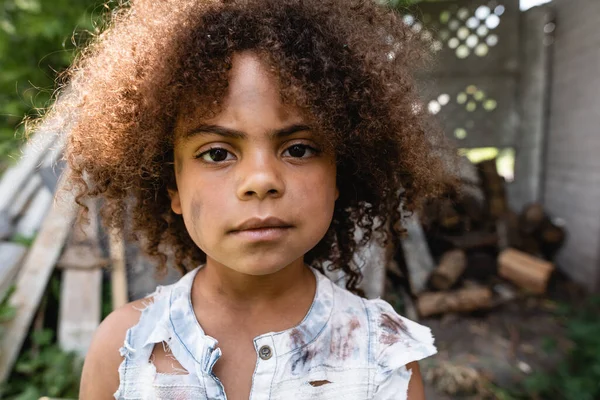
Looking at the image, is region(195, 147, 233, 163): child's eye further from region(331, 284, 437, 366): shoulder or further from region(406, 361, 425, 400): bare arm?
region(406, 361, 425, 400): bare arm

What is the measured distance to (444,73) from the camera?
5016mm

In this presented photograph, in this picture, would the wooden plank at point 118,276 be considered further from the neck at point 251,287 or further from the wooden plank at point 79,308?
the neck at point 251,287

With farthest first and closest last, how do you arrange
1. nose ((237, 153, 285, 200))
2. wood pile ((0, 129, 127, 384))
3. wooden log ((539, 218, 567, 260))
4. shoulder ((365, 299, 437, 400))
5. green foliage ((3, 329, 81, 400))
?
wooden log ((539, 218, 567, 260)) < wood pile ((0, 129, 127, 384)) < green foliage ((3, 329, 81, 400)) < shoulder ((365, 299, 437, 400)) < nose ((237, 153, 285, 200))

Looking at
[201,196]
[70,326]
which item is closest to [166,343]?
[201,196]

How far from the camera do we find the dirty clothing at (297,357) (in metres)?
1.31

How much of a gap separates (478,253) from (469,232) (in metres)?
0.21

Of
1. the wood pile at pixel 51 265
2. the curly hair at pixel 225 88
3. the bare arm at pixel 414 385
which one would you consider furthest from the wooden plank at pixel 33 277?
the bare arm at pixel 414 385

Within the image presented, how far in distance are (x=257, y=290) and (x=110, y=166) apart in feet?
1.93

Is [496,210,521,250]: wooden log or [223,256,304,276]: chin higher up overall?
[496,210,521,250]: wooden log

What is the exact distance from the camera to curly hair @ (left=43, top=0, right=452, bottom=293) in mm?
1195

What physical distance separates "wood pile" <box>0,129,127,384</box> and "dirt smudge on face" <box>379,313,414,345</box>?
1.48 m

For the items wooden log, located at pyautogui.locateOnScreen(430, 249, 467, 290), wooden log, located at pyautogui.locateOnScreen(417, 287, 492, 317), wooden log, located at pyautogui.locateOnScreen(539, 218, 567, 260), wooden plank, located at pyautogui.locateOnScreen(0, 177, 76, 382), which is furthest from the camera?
wooden log, located at pyautogui.locateOnScreen(539, 218, 567, 260)

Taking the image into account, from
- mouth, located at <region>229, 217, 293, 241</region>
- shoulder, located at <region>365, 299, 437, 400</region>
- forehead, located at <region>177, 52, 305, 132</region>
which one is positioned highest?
forehead, located at <region>177, 52, 305, 132</region>

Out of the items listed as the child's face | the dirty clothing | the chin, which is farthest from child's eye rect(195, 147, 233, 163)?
the dirty clothing
